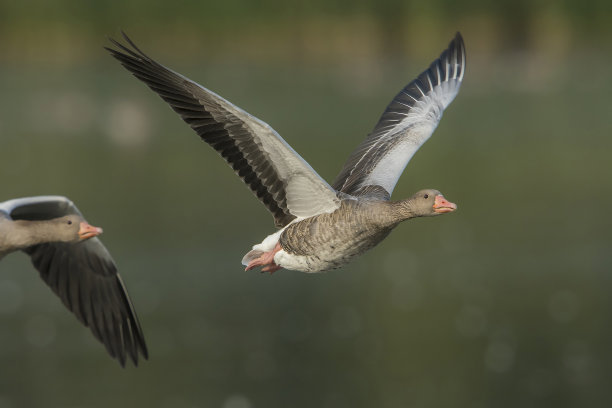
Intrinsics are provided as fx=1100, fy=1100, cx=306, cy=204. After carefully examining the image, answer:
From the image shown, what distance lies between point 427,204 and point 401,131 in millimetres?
1824

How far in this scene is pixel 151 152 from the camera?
23719mm

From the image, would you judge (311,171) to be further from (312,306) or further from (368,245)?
(312,306)

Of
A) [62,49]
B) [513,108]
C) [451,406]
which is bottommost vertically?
[451,406]

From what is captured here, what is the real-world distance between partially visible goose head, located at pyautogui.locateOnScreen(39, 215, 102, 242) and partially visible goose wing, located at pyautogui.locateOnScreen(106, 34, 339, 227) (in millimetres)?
1186

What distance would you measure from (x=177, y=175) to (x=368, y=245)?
1382cm

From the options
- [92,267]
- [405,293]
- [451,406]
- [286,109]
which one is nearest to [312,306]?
[405,293]

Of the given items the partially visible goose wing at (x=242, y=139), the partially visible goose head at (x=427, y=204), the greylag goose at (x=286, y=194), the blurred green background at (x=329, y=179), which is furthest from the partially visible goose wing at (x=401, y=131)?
the blurred green background at (x=329, y=179)

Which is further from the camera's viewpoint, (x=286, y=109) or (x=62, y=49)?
(x=62, y=49)

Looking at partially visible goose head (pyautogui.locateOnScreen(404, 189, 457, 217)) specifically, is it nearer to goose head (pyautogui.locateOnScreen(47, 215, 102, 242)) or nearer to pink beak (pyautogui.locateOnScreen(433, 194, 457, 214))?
pink beak (pyautogui.locateOnScreen(433, 194, 457, 214))

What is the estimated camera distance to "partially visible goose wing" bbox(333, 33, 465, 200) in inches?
360

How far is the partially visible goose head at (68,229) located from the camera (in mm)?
8273

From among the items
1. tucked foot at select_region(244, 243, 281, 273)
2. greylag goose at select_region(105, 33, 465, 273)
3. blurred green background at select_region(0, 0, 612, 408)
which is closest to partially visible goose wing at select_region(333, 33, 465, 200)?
greylag goose at select_region(105, 33, 465, 273)

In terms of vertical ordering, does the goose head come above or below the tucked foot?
above

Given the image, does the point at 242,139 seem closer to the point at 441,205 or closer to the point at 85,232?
the point at 85,232
